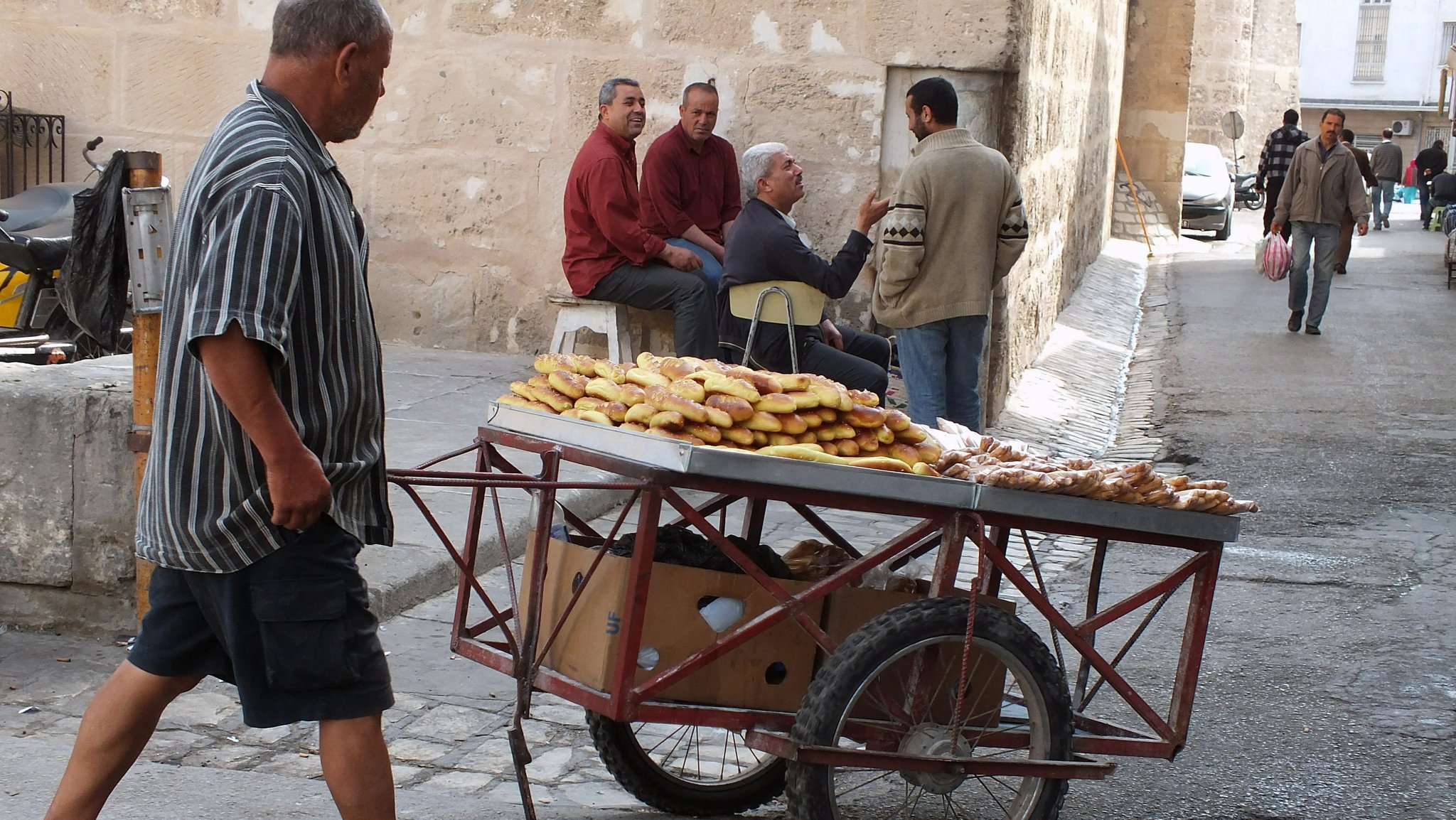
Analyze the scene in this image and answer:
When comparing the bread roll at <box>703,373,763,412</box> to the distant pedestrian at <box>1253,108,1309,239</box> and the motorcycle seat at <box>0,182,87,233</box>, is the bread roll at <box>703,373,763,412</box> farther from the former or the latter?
the distant pedestrian at <box>1253,108,1309,239</box>

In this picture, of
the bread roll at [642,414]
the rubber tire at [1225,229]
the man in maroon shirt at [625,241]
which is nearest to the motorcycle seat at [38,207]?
the man in maroon shirt at [625,241]

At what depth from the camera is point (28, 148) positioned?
31.8 ft

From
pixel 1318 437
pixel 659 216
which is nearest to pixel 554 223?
pixel 659 216

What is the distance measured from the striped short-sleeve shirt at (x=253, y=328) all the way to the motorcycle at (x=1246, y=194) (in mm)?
35107

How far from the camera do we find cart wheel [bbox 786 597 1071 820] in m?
3.08

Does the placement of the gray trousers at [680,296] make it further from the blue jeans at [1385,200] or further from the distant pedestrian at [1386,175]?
the distant pedestrian at [1386,175]

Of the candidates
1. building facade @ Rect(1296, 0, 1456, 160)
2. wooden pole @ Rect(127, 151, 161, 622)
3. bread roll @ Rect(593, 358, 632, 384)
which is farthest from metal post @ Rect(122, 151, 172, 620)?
building facade @ Rect(1296, 0, 1456, 160)

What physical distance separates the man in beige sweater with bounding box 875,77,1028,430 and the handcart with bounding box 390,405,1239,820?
322 cm

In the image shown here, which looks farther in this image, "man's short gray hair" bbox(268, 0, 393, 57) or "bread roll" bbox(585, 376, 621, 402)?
"bread roll" bbox(585, 376, 621, 402)

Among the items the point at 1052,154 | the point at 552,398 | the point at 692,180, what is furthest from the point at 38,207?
the point at 1052,154

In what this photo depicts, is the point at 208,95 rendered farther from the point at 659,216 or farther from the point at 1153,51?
the point at 1153,51

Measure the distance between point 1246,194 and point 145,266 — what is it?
3561cm

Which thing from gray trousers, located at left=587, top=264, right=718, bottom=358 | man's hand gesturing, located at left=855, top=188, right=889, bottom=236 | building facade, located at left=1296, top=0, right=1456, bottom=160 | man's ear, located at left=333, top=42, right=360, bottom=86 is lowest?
gray trousers, located at left=587, top=264, right=718, bottom=358

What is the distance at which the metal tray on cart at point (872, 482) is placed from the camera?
9.82 feet
